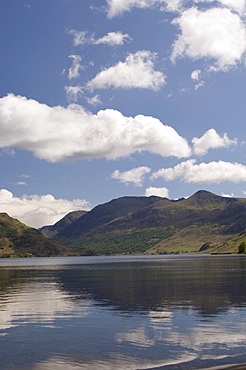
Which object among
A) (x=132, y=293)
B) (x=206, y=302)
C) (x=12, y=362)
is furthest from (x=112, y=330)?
(x=132, y=293)

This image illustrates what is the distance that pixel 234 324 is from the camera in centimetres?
4334

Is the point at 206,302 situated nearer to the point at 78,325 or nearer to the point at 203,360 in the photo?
the point at 78,325

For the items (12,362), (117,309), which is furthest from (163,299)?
(12,362)

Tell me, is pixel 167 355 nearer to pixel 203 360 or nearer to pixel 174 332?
pixel 203 360

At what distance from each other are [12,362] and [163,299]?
126ft

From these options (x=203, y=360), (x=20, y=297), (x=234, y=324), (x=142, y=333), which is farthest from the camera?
(x=20, y=297)

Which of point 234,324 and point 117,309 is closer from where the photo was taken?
point 234,324

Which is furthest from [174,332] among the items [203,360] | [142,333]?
[203,360]

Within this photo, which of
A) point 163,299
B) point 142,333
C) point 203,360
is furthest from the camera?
point 163,299

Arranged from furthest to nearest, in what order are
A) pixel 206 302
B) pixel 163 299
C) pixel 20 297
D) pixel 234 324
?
pixel 20 297, pixel 163 299, pixel 206 302, pixel 234 324

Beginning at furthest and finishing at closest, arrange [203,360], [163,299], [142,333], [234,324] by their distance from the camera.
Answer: [163,299]
[234,324]
[142,333]
[203,360]

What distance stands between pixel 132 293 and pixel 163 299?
1088 centimetres

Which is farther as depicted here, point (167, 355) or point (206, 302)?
point (206, 302)

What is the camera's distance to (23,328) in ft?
143
